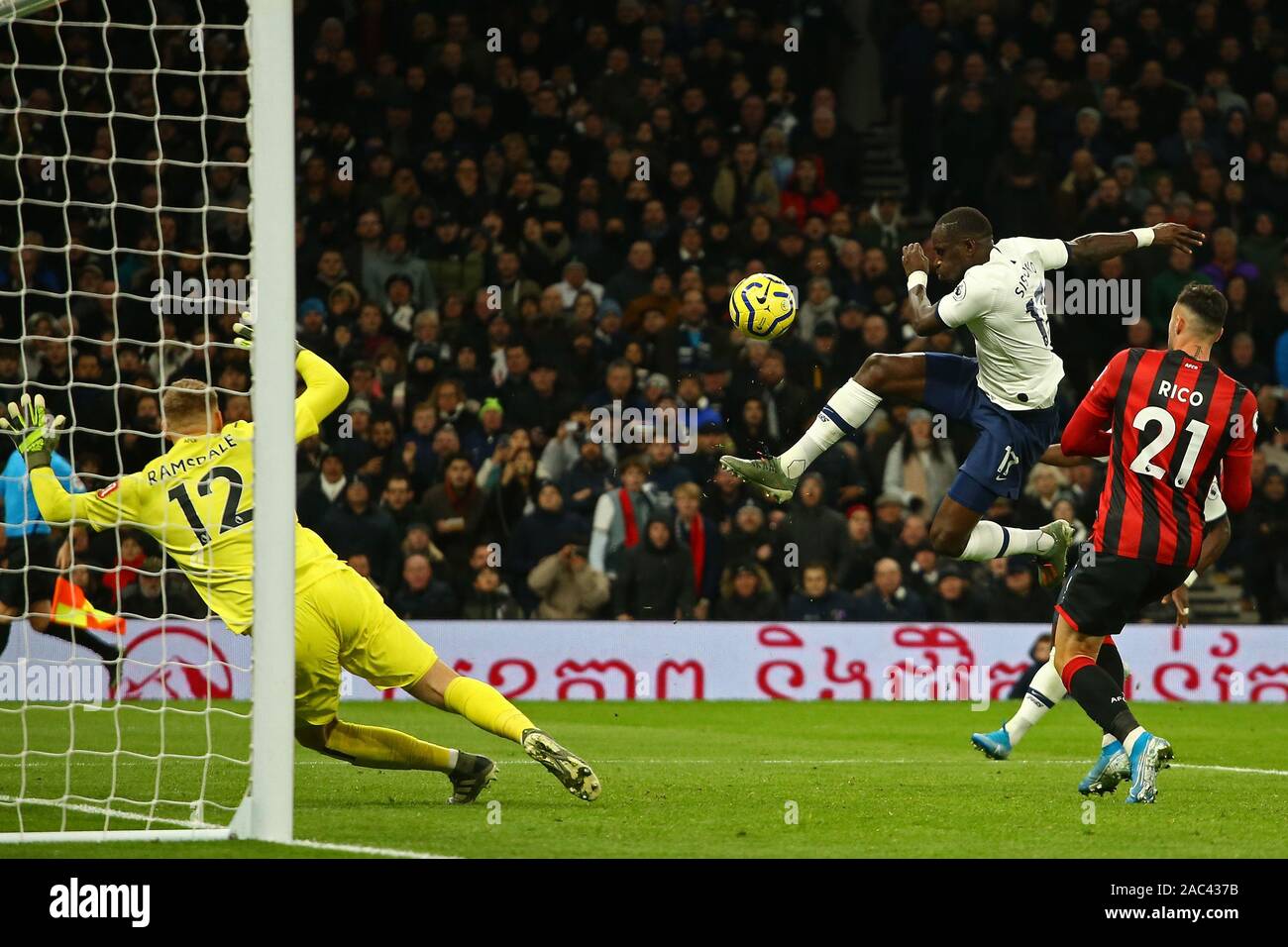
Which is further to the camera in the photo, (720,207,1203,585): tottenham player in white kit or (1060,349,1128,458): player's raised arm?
(720,207,1203,585): tottenham player in white kit

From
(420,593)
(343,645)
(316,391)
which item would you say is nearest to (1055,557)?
(343,645)

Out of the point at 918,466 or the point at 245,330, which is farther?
the point at 918,466

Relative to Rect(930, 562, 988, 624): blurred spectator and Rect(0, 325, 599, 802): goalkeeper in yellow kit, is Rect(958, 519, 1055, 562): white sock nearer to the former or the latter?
Rect(0, 325, 599, 802): goalkeeper in yellow kit

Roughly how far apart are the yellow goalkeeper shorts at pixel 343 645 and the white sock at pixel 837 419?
2791 millimetres

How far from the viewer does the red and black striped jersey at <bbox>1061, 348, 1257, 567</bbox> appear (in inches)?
295

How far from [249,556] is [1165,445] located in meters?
3.71

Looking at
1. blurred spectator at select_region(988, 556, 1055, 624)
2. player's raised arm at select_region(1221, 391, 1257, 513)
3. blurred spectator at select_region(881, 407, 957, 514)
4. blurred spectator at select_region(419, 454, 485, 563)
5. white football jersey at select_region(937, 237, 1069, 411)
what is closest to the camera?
player's raised arm at select_region(1221, 391, 1257, 513)

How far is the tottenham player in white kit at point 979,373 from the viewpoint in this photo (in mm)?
9180

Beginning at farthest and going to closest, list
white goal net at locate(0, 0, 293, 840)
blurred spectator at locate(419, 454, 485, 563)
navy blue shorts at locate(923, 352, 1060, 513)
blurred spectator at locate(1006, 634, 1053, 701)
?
blurred spectator at locate(419, 454, 485, 563) → blurred spectator at locate(1006, 634, 1053, 701) → navy blue shorts at locate(923, 352, 1060, 513) → white goal net at locate(0, 0, 293, 840)

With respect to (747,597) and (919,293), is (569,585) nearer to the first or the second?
(747,597)

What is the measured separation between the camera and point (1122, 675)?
8.45 meters

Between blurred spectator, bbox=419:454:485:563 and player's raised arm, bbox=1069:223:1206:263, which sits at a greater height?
player's raised arm, bbox=1069:223:1206:263

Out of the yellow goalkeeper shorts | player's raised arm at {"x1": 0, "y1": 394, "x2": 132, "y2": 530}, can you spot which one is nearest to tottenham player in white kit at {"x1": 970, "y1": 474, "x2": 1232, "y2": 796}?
the yellow goalkeeper shorts

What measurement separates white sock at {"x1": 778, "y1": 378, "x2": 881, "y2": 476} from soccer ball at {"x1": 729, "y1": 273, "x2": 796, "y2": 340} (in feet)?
1.98
